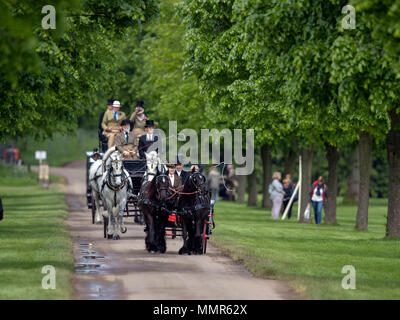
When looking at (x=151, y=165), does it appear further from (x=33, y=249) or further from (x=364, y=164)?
(x=364, y=164)

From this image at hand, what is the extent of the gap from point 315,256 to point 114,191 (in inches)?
225

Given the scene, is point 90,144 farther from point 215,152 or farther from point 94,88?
point 94,88

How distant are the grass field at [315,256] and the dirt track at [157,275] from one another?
1.56 feet

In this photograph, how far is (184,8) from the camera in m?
31.1

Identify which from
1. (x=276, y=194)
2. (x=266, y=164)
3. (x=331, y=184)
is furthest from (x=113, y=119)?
(x=266, y=164)

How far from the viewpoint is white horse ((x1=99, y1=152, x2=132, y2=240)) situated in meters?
25.2

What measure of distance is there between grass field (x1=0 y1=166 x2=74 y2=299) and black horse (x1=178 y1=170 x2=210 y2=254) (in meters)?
2.65

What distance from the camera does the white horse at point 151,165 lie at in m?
24.9

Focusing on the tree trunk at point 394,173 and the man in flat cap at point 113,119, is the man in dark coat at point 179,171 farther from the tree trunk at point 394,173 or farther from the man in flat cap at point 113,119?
the tree trunk at point 394,173

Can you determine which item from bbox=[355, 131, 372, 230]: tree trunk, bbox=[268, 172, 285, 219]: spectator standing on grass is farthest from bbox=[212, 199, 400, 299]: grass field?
bbox=[268, 172, 285, 219]: spectator standing on grass

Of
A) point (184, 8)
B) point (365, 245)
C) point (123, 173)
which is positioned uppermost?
point (184, 8)

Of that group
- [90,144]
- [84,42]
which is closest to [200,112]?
[84,42]

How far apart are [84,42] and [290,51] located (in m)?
10.6
